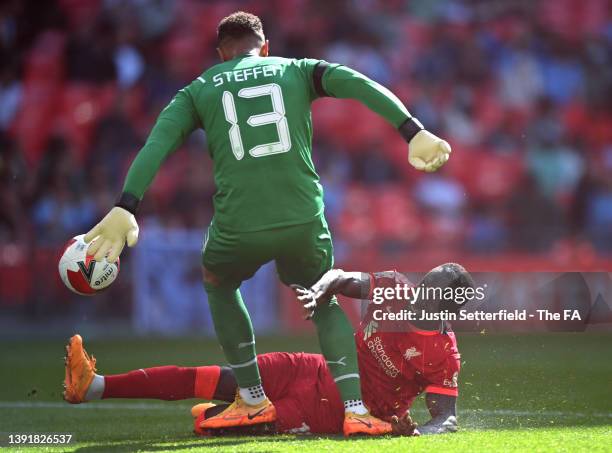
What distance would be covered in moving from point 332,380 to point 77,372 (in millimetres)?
1148

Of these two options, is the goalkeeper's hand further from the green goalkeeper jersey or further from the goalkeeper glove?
the goalkeeper glove

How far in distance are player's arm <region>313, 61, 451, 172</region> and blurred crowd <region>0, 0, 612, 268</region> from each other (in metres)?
6.64

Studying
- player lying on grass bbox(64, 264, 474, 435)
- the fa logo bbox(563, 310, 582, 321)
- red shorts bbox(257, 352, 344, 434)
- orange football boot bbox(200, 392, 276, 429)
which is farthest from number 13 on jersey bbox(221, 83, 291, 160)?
the fa logo bbox(563, 310, 582, 321)

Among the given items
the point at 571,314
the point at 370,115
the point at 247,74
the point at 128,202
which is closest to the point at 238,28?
the point at 247,74

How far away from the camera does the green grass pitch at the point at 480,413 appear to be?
464 cm

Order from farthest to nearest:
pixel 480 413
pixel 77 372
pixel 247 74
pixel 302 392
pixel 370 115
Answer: pixel 370 115
pixel 480 413
pixel 77 372
pixel 302 392
pixel 247 74

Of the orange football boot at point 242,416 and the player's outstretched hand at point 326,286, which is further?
the orange football boot at point 242,416

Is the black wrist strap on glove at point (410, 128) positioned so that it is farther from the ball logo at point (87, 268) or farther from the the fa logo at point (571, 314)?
the the fa logo at point (571, 314)

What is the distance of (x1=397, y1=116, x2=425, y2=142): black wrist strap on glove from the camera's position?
480cm

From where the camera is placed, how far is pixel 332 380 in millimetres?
5105

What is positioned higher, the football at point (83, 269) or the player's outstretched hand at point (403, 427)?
the football at point (83, 269)

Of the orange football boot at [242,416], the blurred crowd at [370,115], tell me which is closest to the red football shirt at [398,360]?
the orange football boot at [242,416]

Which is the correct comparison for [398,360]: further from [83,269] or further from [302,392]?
[83,269]

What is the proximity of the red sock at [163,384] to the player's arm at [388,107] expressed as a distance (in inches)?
54.5
